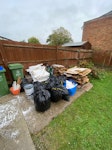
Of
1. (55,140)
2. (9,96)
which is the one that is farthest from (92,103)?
(9,96)

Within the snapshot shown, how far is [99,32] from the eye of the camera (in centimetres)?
1228

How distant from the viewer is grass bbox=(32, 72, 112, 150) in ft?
5.57

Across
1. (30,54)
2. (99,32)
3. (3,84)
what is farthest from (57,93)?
(99,32)

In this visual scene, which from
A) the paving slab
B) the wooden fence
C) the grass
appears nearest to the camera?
the paving slab

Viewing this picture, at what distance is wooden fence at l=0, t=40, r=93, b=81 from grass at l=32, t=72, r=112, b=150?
9.37ft

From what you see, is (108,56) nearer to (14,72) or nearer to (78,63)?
(78,63)

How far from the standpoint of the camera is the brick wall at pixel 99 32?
11266 mm

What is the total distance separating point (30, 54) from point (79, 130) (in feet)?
12.5

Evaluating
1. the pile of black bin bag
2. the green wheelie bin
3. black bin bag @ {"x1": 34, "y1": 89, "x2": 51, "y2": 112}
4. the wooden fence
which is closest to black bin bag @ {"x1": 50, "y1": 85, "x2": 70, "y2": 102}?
the pile of black bin bag

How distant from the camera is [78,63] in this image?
7.92 meters

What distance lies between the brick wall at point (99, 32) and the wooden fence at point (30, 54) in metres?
7.43

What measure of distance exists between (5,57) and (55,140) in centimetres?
341

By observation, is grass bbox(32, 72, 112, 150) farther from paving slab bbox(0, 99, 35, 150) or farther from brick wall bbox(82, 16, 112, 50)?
brick wall bbox(82, 16, 112, 50)

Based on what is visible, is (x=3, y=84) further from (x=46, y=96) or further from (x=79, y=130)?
(x=79, y=130)
